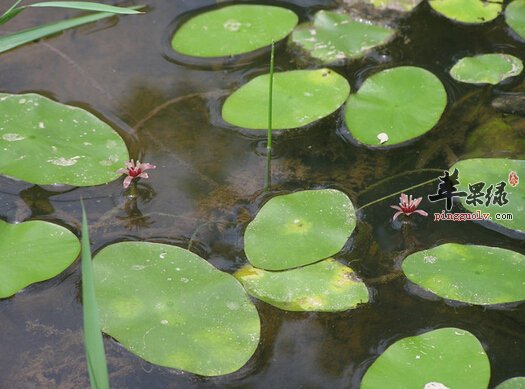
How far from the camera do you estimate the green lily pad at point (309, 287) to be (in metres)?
1.60

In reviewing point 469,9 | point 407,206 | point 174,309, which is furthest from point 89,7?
point 469,9

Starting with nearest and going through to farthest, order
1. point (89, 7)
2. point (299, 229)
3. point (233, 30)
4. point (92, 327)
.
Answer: point (92, 327) < point (89, 7) < point (299, 229) < point (233, 30)

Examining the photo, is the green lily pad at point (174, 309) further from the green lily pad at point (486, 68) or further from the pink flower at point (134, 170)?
the green lily pad at point (486, 68)

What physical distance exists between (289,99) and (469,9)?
0.76 meters

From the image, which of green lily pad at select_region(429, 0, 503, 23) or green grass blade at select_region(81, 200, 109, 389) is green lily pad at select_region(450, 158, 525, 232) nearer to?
green lily pad at select_region(429, 0, 503, 23)

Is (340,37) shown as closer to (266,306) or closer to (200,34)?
(200,34)

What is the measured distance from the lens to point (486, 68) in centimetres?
218

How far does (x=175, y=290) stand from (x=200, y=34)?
97cm

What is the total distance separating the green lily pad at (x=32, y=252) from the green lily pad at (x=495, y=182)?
3.18 ft

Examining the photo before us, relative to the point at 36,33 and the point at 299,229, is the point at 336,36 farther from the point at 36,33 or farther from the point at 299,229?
the point at 36,33

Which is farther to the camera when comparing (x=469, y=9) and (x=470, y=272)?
(x=469, y=9)

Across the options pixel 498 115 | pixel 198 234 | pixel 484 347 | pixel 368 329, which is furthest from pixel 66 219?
pixel 498 115

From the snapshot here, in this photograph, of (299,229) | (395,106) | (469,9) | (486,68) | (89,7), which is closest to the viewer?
(89,7)

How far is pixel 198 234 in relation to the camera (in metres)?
1.78
